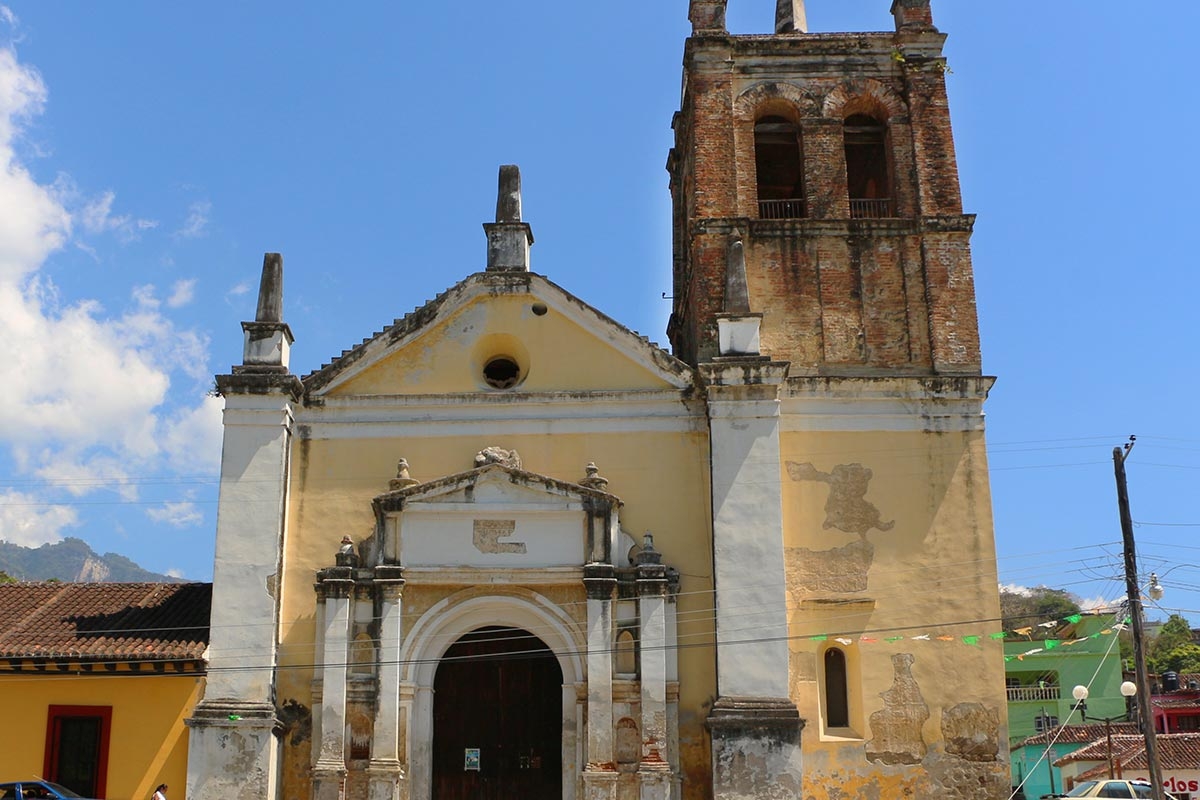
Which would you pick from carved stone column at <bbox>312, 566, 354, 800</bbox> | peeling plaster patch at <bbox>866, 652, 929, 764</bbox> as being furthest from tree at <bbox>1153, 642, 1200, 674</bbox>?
carved stone column at <bbox>312, 566, 354, 800</bbox>

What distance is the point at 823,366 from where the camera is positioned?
2052 centimetres

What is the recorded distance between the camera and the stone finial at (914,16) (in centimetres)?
2277

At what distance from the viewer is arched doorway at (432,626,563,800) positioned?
18.4 meters

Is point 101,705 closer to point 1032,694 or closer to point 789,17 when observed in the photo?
point 789,17

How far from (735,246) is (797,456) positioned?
337 centimetres

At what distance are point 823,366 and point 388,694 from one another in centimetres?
835

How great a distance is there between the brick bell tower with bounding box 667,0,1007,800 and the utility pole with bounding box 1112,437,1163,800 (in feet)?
6.78

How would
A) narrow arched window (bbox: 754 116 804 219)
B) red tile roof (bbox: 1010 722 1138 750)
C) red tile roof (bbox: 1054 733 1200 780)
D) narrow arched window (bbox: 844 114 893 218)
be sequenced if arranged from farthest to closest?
red tile roof (bbox: 1010 722 1138 750), red tile roof (bbox: 1054 733 1200 780), narrow arched window (bbox: 754 116 804 219), narrow arched window (bbox: 844 114 893 218)

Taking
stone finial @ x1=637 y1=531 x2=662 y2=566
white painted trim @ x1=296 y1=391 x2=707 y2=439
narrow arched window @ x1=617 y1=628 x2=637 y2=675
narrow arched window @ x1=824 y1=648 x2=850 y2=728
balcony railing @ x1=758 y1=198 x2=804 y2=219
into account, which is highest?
balcony railing @ x1=758 y1=198 x2=804 y2=219

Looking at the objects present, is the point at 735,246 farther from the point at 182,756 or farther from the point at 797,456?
the point at 182,756

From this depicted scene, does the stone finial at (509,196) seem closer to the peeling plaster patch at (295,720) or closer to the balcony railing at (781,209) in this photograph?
the balcony railing at (781,209)

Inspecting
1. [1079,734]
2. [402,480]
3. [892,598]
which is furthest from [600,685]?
[1079,734]

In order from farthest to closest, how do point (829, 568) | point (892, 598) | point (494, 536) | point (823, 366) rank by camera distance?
point (823, 366)
point (829, 568)
point (892, 598)
point (494, 536)

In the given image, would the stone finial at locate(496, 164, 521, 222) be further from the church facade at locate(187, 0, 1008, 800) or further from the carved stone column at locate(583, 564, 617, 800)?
the carved stone column at locate(583, 564, 617, 800)
